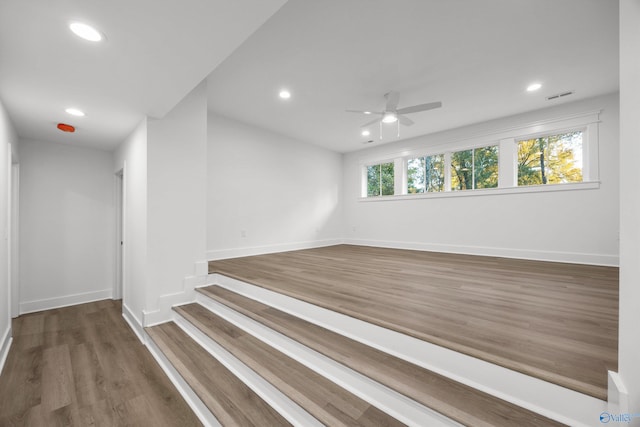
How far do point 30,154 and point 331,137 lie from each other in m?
4.73

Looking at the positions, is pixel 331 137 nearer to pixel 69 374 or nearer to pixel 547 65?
pixel 547 65

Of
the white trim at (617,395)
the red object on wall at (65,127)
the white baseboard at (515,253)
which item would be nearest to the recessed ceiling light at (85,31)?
the red object on wall at (65,127)

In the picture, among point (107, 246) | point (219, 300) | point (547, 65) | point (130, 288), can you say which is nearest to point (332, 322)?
point (219, 300)

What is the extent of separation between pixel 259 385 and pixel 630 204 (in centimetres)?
211

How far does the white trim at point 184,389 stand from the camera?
1.66 m

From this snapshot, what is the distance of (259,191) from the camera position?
498 centimetres

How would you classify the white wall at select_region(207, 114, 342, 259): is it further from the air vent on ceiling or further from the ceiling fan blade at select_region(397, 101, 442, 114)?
the air vent on ceiling

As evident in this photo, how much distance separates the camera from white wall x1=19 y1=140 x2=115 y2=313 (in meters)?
3.55

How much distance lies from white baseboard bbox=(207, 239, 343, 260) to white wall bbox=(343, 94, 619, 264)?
4.07 feet

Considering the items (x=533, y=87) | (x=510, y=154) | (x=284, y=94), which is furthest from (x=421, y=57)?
(x=510, y=154)

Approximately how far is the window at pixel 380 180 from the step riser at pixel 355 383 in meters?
4.80

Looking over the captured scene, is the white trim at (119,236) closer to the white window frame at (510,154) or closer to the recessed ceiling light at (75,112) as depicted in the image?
the recessed ceiling light at (75,112)

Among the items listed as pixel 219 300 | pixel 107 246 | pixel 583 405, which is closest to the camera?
pixel 583 405

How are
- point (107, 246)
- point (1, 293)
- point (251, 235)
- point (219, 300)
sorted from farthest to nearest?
point (251, 235), point (107, 246), point (219, 300), point (1, 293)
